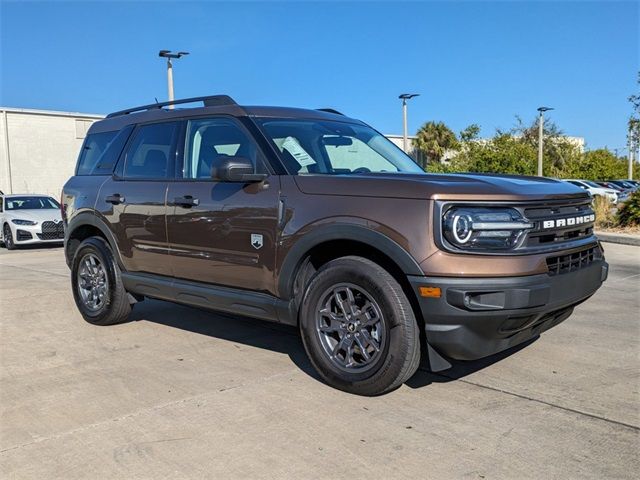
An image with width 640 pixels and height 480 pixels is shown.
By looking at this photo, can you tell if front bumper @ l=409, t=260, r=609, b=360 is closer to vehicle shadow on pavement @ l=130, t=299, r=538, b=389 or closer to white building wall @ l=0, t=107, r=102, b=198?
vehicle shadow on pavement @ l=130, t=299, r=538, b=389

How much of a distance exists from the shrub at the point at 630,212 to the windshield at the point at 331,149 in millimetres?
10331

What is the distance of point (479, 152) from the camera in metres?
29.8

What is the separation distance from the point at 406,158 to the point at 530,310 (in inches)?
89.6

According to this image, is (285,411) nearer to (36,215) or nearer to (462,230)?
(462,230)

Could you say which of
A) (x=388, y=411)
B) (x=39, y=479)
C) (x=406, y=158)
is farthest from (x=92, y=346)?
(x=406, y=158)

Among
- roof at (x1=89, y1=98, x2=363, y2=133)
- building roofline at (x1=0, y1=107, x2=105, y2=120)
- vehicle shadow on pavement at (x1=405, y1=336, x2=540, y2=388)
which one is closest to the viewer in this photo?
vehicle shadow on pavement at (x1=405, y1=336, x2=540, y2=388)

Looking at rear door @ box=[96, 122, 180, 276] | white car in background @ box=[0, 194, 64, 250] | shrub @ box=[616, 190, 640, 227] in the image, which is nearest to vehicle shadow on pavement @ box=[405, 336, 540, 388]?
rear door @ box=[96, 122, 180, 276]

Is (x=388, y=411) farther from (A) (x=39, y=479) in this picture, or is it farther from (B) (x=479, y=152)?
(B) (x=479, y=152)

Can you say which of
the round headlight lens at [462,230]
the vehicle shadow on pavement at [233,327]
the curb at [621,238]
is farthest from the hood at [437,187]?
the curb at [621,238]

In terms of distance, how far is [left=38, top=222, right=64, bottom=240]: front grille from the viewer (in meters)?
14.6

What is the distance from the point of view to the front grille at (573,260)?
11.8 ft

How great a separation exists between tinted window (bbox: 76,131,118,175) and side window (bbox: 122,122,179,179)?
505mm

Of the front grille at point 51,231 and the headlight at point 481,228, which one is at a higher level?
the headlight at point 481,228

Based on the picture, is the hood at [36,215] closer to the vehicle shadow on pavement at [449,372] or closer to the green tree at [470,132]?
the vehicle shadow on pavement at [449,372]
